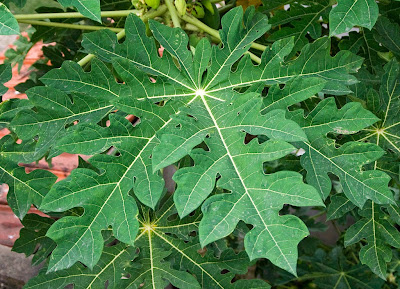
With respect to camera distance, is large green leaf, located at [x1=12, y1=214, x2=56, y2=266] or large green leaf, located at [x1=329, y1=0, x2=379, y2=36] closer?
large green leaf, located at [x1=329, y1=0, x2=379, y2=36]

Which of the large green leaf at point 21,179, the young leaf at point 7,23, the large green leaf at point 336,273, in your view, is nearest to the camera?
the young leaf at point 7,23

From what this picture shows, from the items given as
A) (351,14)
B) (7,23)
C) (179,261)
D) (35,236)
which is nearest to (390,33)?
(351,14)

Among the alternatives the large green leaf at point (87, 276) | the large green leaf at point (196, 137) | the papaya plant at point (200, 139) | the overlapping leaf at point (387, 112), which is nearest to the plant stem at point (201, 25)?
the papaya plant at point (200, 139)

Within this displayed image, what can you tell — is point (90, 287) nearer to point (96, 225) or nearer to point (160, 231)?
point (160, 231)

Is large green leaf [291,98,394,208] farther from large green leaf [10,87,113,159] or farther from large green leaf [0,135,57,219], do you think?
large green leaf [0,135,57,219]

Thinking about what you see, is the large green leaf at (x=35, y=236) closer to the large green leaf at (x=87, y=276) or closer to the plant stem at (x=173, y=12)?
the large green leaf at (x=87, y=276)

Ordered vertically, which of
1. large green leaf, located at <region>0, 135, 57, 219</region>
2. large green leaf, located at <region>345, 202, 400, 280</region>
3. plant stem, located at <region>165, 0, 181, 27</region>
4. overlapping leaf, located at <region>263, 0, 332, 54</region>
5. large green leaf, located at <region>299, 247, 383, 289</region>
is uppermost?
plant stem, located at <region>165, 0, 181, 27</region>

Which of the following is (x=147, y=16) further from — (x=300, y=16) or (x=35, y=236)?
(x=35, y=236)

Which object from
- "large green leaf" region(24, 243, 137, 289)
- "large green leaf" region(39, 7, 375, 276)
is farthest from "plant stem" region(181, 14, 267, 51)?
"large green leaf" region(24, 243, 137, 289)
